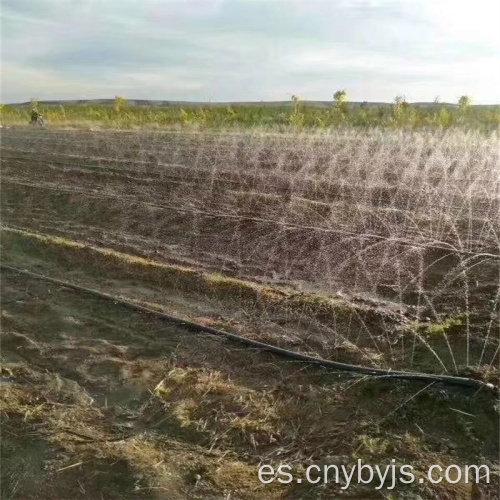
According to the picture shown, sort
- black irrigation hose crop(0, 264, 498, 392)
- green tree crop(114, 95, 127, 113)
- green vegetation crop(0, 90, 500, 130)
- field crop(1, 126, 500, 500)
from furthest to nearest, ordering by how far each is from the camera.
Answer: green tree crop(114, 95, 127, 113)
green vegetation crop(0, 90, 500, 130)
black irrigation hose crop(0, 264, 498, 392)
field crop(1, 126, 500, 500)

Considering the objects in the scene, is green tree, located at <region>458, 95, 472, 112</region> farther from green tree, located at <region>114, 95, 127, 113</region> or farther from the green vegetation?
green tree, located at <region>114, 95, 127, 113</region>

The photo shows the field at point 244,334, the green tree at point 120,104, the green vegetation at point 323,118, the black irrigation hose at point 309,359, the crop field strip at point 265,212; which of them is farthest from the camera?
the green tree at point 120,104

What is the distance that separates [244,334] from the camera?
4.16 metres

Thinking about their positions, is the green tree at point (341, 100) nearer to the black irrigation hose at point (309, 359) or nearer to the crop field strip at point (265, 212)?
the crop field strip at point (265, 212)

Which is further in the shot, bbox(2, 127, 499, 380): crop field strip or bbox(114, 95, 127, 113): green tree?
bbox(114, 95, 127, 113): green tree

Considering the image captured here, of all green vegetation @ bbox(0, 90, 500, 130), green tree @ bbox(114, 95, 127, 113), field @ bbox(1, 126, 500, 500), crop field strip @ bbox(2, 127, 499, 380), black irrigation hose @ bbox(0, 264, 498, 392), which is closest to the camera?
field @ bbox(1, 126, 500, 500)

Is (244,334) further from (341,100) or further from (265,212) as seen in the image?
(341,100)

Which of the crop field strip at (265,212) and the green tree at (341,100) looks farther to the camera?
the green tree at (341,100)

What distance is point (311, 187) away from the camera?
8281 mm

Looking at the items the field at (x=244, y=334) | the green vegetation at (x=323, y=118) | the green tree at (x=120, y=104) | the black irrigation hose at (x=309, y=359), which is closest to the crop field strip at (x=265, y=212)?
the field at (x=244, y=334)

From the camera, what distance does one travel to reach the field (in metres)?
2.88

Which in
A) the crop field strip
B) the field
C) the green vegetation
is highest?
the green vegetation

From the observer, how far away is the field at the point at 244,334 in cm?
288

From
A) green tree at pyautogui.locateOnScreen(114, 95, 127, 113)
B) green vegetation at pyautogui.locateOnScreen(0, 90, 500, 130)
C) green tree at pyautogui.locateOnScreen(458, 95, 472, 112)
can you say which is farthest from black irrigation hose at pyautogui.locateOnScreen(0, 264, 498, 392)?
green tree at pyautogui.locateOnScreen(114, 95, 127, 113)
